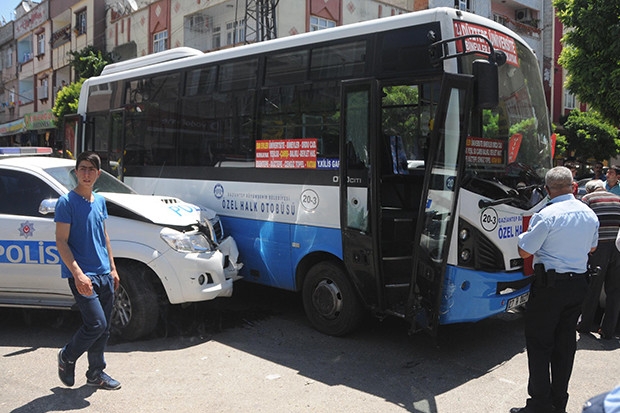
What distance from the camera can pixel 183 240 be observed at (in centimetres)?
550

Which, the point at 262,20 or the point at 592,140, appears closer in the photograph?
the point at 262,20

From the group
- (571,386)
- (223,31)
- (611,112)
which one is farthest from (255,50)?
(223,31)

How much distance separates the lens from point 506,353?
212 inches

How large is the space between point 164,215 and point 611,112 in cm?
1160

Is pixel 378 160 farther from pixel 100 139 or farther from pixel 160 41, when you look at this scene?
pixel 160 41

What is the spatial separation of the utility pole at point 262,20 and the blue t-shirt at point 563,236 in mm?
14549

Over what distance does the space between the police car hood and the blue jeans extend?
49.1 inches

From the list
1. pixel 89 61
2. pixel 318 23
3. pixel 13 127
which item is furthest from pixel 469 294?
pixel 13 127

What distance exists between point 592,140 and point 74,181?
25043mm

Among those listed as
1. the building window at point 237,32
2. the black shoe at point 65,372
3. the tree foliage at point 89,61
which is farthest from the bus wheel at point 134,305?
the tree foliage at point 89,61

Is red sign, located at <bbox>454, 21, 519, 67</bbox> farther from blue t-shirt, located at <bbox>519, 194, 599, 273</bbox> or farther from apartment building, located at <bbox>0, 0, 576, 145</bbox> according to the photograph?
apartment building, located at <bbox>0, 0, 576, 145</bbox>

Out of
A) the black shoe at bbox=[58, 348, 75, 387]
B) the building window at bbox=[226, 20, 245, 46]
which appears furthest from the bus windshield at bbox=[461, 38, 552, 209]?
the building window at bbox=[226, 20, 245, 46]

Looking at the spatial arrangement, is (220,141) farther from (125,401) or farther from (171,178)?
(125,401)

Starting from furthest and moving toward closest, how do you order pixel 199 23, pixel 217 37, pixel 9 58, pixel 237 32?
pixel 9 58 → pixel 199 23 → pixel 217 37 → pixel 237 32
